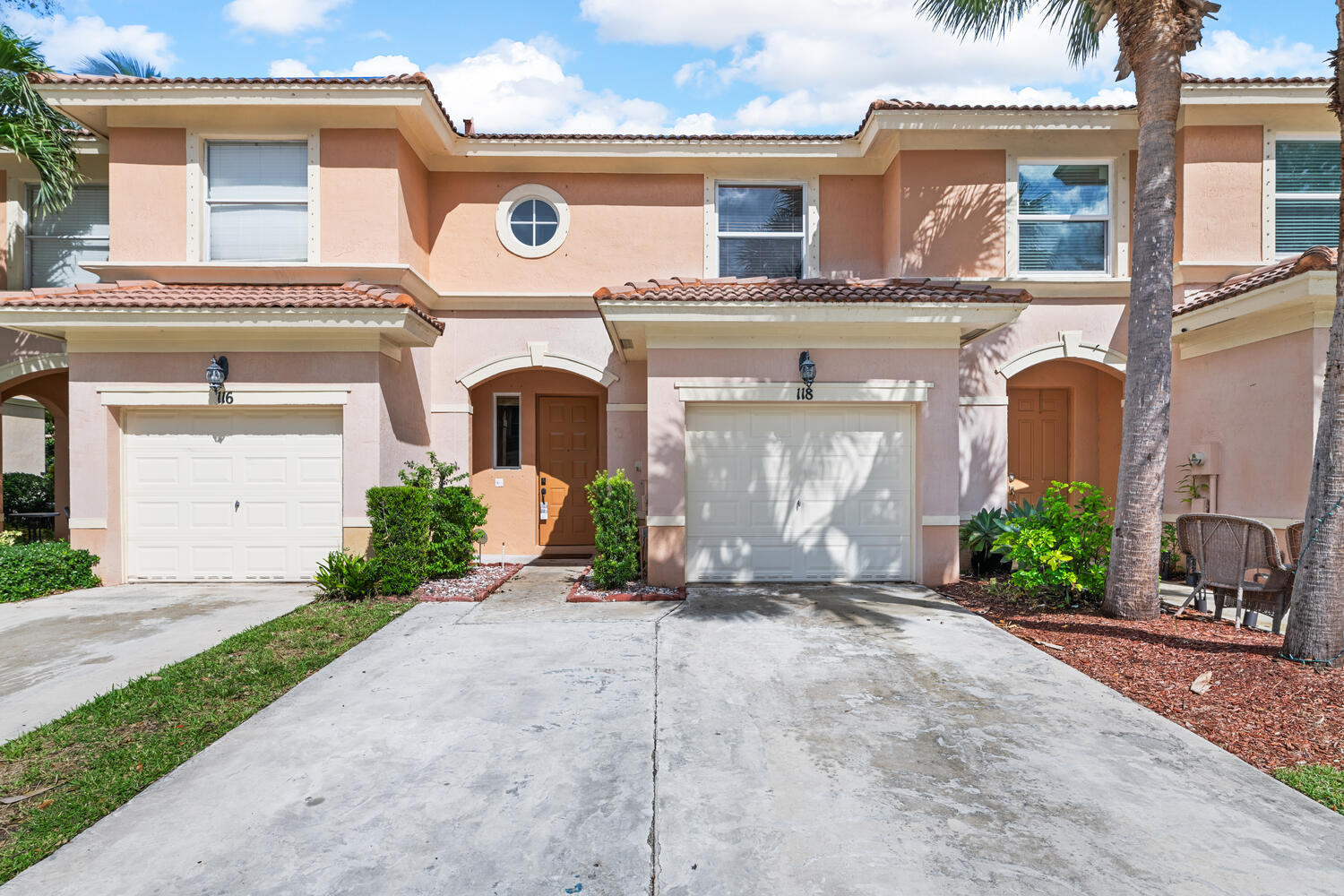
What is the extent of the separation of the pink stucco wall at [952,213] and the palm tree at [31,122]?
12.4 m

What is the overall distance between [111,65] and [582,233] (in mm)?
12010

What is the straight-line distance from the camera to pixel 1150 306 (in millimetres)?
7129

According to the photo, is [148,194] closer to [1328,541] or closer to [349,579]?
[349,579]

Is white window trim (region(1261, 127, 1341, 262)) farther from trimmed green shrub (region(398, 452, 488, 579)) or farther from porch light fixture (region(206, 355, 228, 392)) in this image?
porch light fixture (region(206, 355, 228, 392))

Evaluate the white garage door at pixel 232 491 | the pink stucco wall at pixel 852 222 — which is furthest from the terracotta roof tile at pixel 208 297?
the pink stucco wall at pixel 852 222

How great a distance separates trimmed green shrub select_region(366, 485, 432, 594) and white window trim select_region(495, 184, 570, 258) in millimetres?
4464

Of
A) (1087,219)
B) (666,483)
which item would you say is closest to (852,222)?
(1087,219)

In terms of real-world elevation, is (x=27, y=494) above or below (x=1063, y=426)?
below

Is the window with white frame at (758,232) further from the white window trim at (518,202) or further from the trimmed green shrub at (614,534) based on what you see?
the trimmed green shrub at (614,534)

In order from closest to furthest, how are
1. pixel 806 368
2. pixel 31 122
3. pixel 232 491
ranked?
pixel 806 368
pixel 232 491
pixel 31 122

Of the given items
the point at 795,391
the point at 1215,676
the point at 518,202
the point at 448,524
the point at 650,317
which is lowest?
the point at 1215,676

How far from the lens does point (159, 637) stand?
6820 mm

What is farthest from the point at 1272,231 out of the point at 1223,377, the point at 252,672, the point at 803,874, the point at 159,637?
the point at 159,637

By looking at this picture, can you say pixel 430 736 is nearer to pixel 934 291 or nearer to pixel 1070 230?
pixel 934 291
